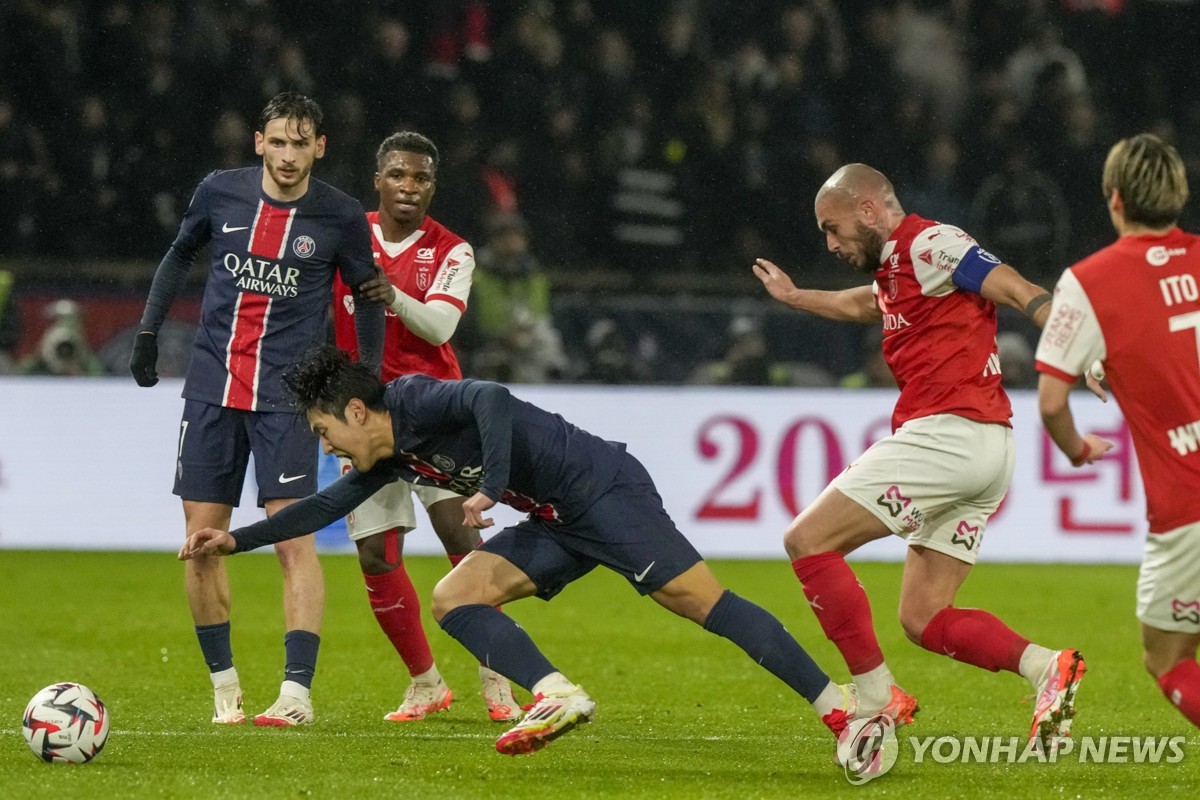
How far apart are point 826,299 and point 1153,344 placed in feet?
6.59

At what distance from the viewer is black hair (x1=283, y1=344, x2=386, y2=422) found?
198 inches

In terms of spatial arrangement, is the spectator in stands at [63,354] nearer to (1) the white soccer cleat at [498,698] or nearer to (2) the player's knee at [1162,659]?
(1) the white soccer cleat at [498,698]

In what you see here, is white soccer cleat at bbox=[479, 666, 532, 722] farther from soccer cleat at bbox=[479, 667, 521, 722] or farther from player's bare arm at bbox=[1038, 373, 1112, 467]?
player's bare arm at bbox=[1038, 373, 1112, 467]

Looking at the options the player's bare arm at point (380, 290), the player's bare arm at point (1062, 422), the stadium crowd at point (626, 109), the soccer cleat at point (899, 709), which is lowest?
the soccer cleat at point (899, 709)

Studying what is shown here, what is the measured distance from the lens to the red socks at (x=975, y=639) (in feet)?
18.0

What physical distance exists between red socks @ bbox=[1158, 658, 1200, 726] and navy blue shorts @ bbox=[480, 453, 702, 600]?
1.42m

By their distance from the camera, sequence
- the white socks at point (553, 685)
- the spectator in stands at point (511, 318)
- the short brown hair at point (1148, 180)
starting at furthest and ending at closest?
1. the spectator in stands at point (511, 318)
2. the white socks at point (553, 685)
3. the short brown hair at point (1148, 180)

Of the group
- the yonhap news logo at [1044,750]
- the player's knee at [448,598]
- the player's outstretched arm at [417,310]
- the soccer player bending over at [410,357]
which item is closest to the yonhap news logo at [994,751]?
the yonhap news logo at [1044,750]

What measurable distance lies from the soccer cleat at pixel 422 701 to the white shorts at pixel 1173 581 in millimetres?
2917

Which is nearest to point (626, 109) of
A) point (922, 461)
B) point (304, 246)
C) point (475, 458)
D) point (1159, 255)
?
point (304, 246)

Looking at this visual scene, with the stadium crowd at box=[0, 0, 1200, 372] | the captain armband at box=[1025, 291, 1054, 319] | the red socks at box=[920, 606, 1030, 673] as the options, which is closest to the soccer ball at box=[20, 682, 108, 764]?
the red socks at box=[920, 606, 1030, 673]

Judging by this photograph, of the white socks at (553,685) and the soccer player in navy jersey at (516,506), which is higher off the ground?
the soccer player in navy jersey at (516,506)

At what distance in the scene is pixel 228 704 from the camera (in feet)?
20.0

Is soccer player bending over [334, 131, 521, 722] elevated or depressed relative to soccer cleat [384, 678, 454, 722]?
elevated
